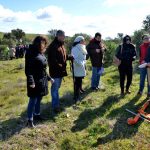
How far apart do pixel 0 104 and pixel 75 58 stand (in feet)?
14.0

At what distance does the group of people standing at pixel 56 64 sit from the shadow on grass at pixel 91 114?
654 millimetres

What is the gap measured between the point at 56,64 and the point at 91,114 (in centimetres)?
174

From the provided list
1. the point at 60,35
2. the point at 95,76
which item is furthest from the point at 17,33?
the point at 60,35

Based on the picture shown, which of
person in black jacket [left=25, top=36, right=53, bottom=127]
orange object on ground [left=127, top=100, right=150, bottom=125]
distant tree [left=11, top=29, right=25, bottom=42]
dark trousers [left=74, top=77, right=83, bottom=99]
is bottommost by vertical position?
orange object on ground [left=127, top=100, right=150, bottom=125]

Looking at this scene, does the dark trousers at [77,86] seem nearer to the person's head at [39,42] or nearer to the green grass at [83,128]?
the green grass at [83,128]

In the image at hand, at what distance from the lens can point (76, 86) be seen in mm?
10367

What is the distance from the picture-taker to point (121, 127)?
8570mm

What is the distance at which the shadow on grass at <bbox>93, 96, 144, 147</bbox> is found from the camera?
26.2 feet

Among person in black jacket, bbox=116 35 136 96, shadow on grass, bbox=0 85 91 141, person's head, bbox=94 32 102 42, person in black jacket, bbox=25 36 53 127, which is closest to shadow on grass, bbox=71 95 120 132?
shadow on grass, bbox=0 85 91 141

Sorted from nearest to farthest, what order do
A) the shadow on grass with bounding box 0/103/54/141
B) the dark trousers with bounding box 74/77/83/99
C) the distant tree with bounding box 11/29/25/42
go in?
1. the shadow on grass with bounding box 0/103/54/141
2. the dark trousers with bounding box 74/77/83/99
3. the distant tree with bounding box 11/29/25/42

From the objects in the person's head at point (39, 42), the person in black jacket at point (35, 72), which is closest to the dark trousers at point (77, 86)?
the person in black jacket at point (35, 72)

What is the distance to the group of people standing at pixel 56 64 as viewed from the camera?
760cm

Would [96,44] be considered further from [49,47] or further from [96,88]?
[49,47]

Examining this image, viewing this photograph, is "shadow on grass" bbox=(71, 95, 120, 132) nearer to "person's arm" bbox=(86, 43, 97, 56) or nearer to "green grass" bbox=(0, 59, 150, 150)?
"green grass" bbox=(0, 59, 150, 150)
